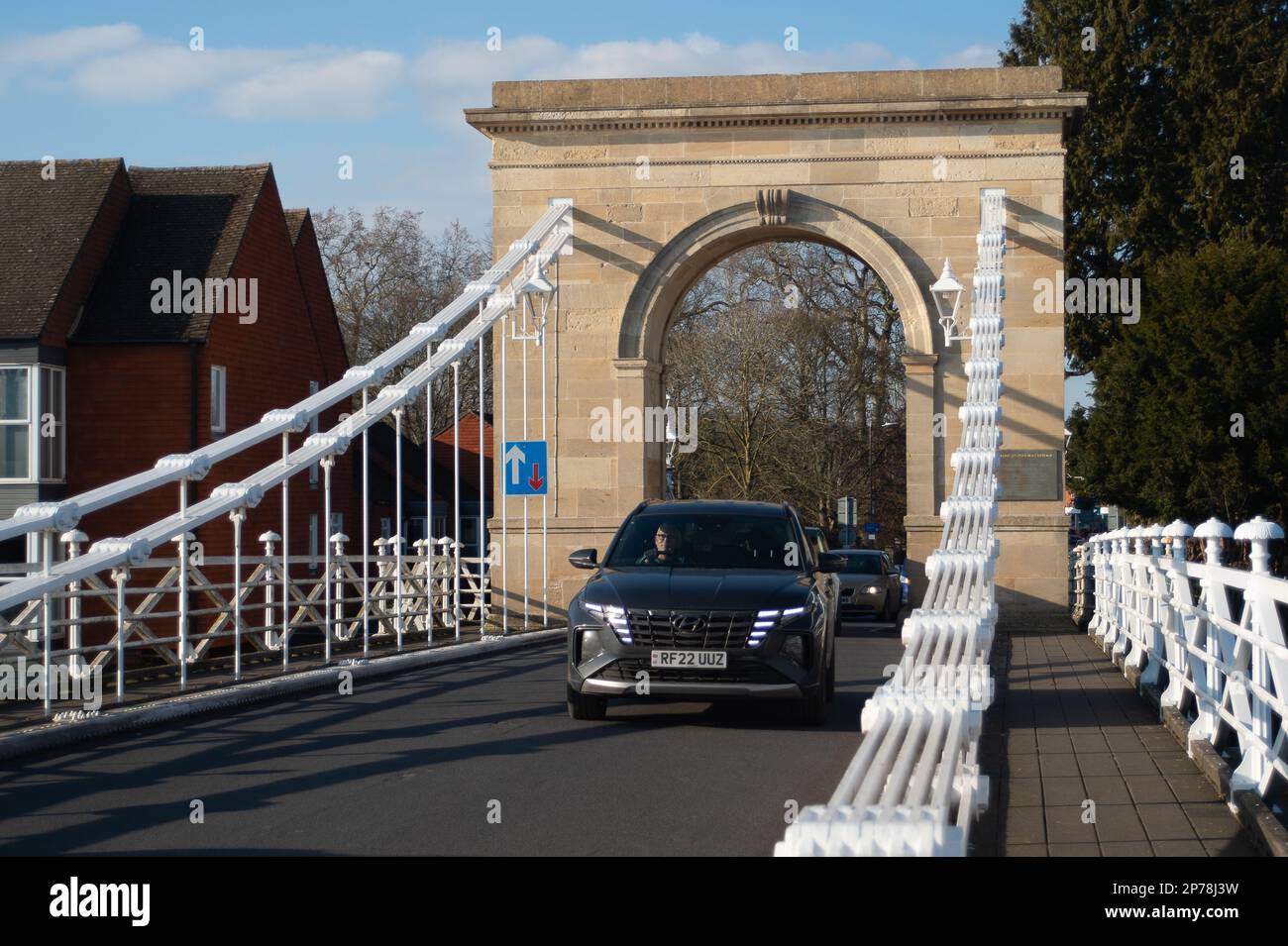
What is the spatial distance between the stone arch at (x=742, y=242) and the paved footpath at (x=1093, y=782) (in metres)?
10.1

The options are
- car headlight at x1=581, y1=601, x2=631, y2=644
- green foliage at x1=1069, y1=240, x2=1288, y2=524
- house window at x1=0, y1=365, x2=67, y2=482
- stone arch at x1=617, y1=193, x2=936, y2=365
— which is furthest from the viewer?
green foliage at x1=1069, y1=240, x2=1288, y2=524

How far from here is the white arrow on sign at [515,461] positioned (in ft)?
67.6

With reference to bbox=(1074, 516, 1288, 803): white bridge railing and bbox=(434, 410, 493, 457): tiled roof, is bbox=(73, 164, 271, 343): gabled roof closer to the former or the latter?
bbox=(1074, 516, 1288, 803): white bridge railing

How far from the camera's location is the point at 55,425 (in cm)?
2947

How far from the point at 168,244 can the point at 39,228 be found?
96.7 inches

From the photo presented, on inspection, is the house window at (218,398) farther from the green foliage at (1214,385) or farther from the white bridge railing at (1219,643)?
the white bridge railing at (1219,643)

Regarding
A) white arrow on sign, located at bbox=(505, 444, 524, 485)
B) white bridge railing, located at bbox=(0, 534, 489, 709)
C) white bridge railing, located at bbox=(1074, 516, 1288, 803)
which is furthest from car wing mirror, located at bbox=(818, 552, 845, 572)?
white arrow on sign, located at bbox=(505, 444, 524, 485)

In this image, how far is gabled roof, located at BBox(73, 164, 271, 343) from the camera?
30.4 m

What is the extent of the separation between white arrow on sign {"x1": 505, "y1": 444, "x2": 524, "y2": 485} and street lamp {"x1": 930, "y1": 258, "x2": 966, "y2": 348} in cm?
Answer: 631
